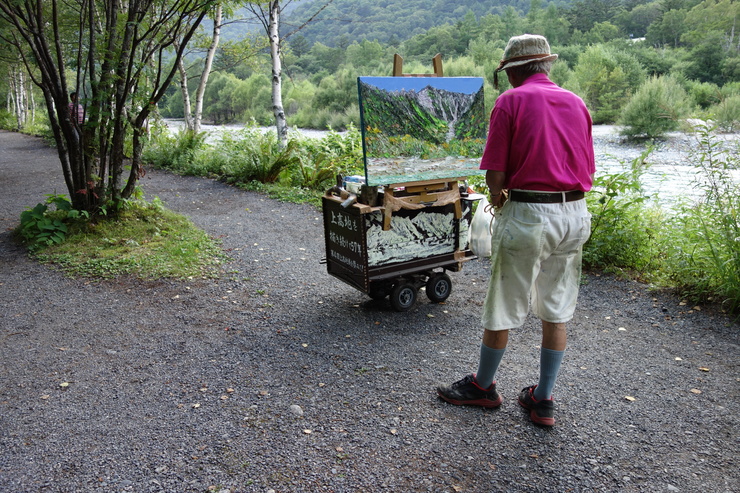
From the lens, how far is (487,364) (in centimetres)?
323

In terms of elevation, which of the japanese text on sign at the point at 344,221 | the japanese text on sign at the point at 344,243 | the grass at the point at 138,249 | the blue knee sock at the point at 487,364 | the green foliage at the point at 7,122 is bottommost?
the blue knee sock at the point at 487,364

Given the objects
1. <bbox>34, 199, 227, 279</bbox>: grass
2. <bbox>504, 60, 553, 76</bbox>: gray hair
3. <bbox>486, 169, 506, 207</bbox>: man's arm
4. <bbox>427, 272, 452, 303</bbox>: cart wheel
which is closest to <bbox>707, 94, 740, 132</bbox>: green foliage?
<bbox>427, 272, 452, 303</bbox>: cart wheel

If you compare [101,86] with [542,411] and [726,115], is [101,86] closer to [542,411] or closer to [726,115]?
[542,411]

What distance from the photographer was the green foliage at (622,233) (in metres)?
5.94

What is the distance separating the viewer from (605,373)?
378cm

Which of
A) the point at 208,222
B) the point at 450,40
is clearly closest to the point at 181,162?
the point at 208,222

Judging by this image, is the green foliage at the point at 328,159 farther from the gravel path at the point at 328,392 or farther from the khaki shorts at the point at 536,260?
the khaki shorts at the point at 536,260

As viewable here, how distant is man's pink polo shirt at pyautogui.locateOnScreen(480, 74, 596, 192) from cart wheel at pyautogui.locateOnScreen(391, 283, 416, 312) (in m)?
1.99

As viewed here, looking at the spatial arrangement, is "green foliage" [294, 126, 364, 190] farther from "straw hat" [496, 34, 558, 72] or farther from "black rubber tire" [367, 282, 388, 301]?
"straw hat" [496, 34, 558, 72]

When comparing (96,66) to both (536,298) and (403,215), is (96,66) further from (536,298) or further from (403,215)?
(536,298)

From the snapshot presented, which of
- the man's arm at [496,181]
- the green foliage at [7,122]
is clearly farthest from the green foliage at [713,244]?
the green foliage at [7,122]

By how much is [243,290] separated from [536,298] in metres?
3.17

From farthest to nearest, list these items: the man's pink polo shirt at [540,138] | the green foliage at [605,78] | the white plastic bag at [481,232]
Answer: the green foliage at [605,78]
the white plastic bag at [481,232]
the man's pink polo shirt at [540,138]

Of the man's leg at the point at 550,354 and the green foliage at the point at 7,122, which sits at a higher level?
the green foliage at the point at 7,122
